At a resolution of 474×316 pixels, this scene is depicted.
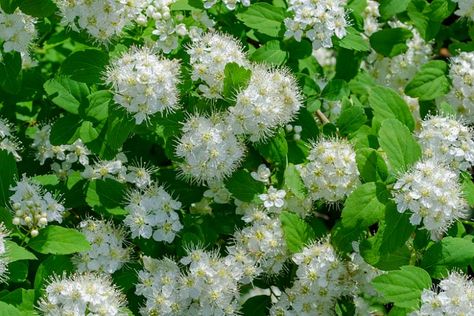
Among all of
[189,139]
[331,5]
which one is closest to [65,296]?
[189,139]

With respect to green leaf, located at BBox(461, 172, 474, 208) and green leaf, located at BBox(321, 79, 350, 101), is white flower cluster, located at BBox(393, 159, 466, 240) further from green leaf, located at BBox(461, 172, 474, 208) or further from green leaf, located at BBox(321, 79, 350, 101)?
green leaf, located at BBox(321, 79, 350, 101)

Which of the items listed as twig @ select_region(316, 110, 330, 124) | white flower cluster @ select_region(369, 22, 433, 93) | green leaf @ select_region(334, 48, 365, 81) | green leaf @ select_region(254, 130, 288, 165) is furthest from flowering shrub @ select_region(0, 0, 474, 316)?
white flower cluster @ select_region(369, 22, 433, 93)

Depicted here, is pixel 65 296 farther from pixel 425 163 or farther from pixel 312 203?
pixel 425 163

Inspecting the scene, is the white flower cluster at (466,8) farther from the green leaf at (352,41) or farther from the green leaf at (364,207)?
the green leaf at (364,207)

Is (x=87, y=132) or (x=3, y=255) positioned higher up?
(x=87, y=132)

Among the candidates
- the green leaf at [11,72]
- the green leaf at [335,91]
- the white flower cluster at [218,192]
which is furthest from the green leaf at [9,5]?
the green leaf at [335,91]

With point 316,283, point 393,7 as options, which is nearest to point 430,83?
point 393,7

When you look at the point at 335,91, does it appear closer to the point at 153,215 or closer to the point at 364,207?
the point at 364,207
